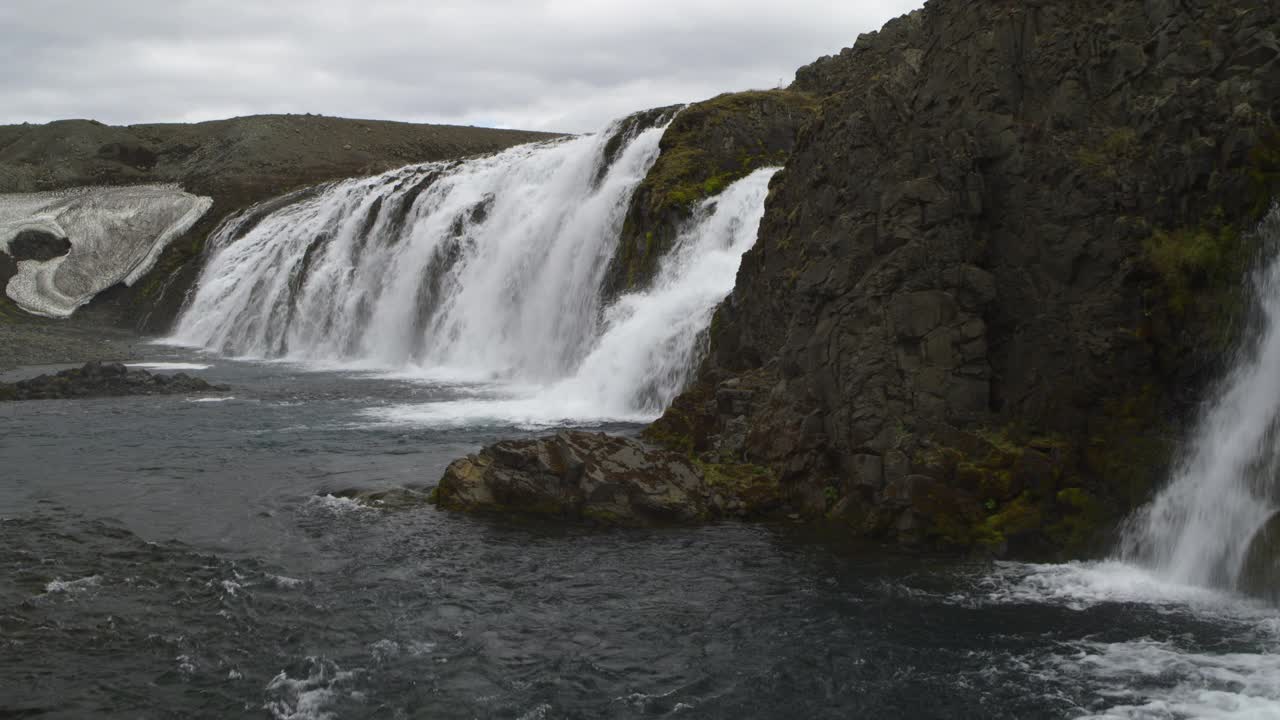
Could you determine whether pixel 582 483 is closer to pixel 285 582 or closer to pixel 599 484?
pixel 599 484

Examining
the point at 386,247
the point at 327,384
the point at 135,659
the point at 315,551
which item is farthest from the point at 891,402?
the point at 386,247

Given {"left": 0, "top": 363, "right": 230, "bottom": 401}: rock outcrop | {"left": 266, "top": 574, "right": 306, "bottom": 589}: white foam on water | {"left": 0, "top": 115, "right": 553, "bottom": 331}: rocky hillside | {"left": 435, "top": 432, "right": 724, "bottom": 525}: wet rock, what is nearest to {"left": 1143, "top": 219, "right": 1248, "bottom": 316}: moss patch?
{"left": 435, "top": 432, "right": 724, "bottom": 525}: wet rock

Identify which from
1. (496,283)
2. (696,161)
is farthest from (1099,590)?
(496,283)

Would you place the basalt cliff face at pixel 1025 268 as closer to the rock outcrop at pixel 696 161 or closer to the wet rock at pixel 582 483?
the wet rock at pixel 582 483

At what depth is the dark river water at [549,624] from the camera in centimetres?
1048

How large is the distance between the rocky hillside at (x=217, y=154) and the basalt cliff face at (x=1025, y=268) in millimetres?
57109

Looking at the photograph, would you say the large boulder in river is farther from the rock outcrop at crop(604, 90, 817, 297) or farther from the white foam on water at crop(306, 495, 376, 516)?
the rock outcrop at crop(604, 90, 817, 297)

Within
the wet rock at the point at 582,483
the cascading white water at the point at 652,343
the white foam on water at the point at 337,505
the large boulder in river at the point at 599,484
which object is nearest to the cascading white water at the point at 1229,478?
the large boulder in river at the point at 599,484

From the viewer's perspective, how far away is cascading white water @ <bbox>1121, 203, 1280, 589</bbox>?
1281 centimetres

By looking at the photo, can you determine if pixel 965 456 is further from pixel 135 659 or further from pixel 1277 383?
pixel 135 659

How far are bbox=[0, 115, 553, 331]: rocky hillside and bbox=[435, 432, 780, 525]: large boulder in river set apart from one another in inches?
2124

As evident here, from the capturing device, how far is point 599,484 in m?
16.8

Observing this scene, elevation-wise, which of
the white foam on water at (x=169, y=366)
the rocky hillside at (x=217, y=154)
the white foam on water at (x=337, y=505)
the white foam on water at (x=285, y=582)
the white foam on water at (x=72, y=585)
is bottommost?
the white foam on water at (x=72, y=585)

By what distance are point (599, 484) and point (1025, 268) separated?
7.31m
